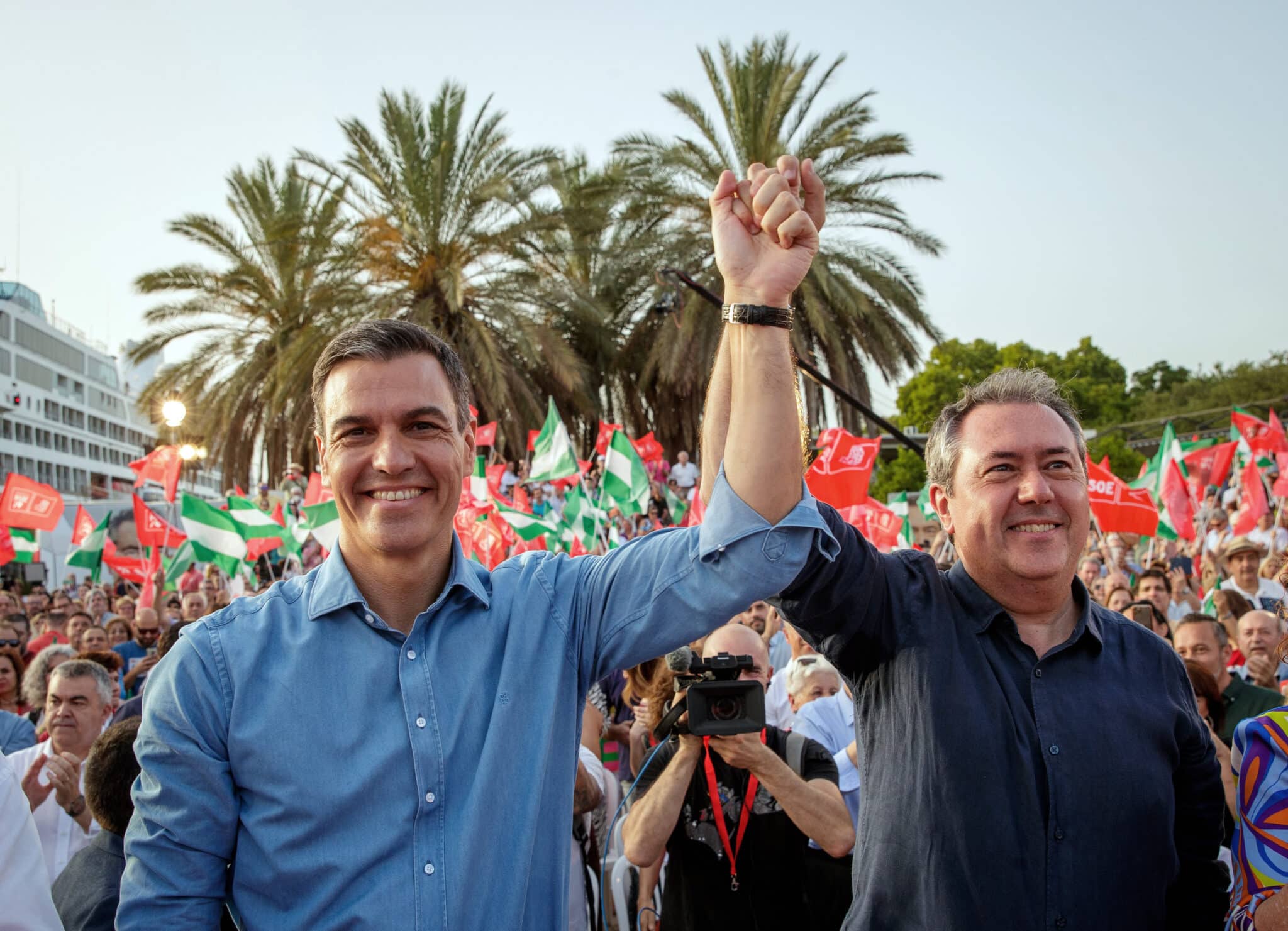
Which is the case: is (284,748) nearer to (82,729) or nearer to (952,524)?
(952,524)

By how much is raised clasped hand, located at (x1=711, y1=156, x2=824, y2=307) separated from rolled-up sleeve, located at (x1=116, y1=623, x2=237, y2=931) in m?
1.13

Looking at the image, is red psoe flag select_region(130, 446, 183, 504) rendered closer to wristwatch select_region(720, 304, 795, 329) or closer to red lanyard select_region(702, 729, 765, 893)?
red lanyard select_region(702, 729, 765, 893)

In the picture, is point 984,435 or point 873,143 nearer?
point 984,435

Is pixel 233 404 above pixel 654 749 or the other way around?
above

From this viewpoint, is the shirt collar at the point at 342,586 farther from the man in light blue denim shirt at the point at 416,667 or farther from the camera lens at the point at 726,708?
the camera lens at the point at 726,708

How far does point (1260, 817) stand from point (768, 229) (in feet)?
4.74

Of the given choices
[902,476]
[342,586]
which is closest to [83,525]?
[342,586]

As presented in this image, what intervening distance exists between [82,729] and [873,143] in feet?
55.8

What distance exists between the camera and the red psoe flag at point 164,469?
42.3 feet

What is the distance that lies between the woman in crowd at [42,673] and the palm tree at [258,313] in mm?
13058

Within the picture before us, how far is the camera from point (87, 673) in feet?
15.8

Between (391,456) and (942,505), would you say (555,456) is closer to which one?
(942,505)

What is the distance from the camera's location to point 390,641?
72.2 inches

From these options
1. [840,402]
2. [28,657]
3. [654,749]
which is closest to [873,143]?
[840,402]
